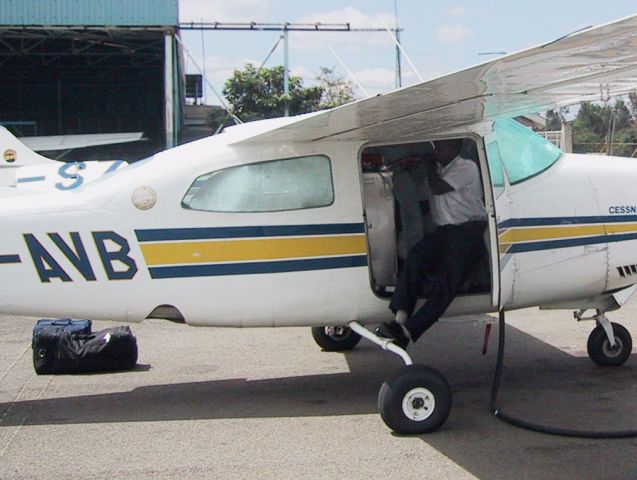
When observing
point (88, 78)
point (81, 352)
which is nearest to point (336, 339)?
point (81, 352)

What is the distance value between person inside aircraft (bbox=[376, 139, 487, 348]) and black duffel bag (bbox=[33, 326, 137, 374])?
2341 millimetres

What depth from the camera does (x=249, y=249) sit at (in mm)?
6012

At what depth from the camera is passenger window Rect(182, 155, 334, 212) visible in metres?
6.04

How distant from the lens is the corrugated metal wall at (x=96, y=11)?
2652 centimetres

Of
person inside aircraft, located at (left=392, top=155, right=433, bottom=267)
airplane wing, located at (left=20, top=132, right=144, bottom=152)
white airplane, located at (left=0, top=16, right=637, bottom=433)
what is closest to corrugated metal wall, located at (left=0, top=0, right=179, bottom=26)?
airplane wing, located at (left=20, top=132, right=144, bottom=152)

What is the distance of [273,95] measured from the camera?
3806 centimetres

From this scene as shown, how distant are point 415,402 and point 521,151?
222 centimetres

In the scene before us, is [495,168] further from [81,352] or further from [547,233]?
[81,352]

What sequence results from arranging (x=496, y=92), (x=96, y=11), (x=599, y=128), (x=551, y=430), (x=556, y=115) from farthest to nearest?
(x=96, y=11)
(x=599, y=128)
(x=556, y=115)
(x=551, y=430)
(x=496, y=92)

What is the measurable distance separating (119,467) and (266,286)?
1.65 meters

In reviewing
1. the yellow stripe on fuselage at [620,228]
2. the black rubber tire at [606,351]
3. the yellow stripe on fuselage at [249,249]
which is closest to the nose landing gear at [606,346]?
the black rubber tire at [606,351]

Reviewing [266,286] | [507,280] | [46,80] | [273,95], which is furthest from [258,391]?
[46,80]

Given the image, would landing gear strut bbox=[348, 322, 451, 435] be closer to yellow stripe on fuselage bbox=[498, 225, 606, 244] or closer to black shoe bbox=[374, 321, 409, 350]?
black shoe bbox=[374, 321, 409, 350]

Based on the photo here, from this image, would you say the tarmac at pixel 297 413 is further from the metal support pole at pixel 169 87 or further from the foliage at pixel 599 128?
the metal support pole at pixel 169 87
